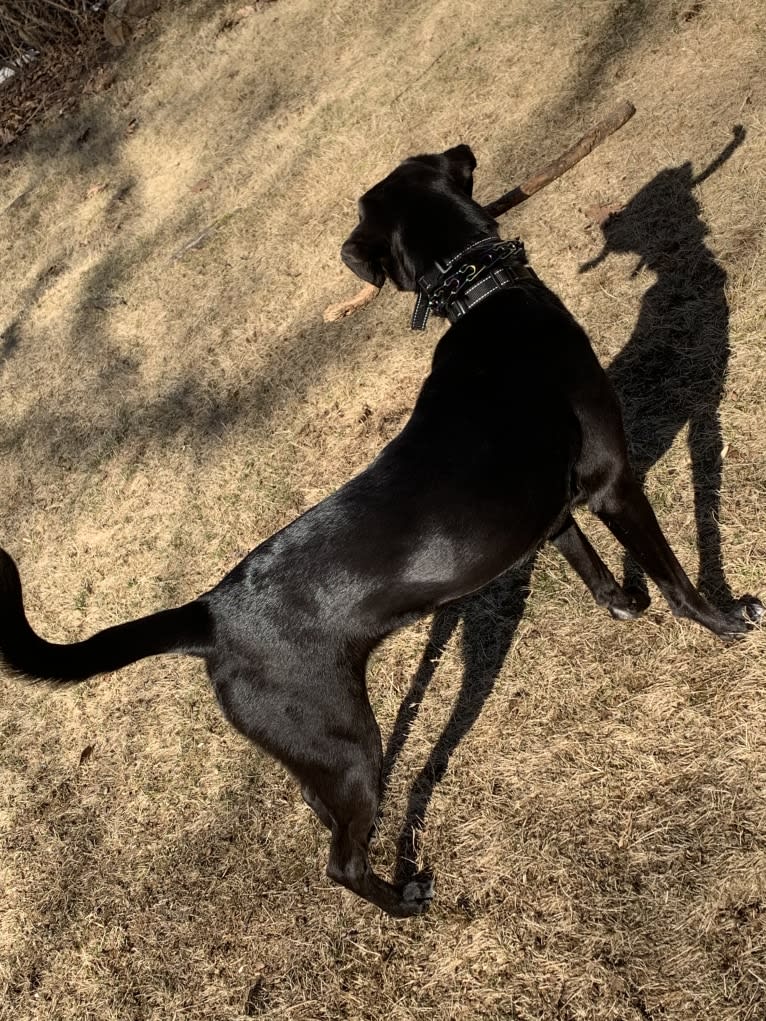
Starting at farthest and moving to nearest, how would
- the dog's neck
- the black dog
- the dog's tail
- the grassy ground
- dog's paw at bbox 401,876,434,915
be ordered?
the dog's neck
dog's paw at bbox 401,876,434,915
the grassy ground
the black dog
the dog's tail

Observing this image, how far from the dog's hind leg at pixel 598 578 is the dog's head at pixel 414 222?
1046 mm

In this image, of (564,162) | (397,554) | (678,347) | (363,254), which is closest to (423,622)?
(397,554)

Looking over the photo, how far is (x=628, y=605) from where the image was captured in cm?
285

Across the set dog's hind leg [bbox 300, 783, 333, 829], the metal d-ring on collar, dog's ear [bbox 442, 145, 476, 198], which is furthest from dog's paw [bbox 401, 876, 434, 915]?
dog's ear [bbox 442, 145, 476, 198]

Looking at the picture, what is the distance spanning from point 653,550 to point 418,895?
1.33 m

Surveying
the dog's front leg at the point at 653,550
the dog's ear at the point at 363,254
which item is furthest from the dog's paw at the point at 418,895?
the dog's ear at the point at 363,254

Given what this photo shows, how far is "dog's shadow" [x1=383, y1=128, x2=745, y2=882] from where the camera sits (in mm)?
2893

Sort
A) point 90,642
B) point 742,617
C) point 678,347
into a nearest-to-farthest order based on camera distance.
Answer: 1. point 90,642
2. point 742,617
3. point 678,347

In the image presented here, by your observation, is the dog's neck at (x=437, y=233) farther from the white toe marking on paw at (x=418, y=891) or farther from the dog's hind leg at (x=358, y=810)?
the white toe marking on paw at (x=418, y=891)

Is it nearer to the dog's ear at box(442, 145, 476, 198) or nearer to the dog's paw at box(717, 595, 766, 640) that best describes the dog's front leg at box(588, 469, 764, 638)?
the dog's paw at box(717, 595, 766, 640)

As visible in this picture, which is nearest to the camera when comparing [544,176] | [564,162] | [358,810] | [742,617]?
[358,810]

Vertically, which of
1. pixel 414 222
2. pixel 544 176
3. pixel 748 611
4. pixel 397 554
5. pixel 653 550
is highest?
pixel 414 222

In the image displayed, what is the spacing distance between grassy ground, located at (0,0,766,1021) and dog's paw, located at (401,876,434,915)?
44 mm

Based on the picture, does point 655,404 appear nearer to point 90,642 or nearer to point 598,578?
point 598,578
